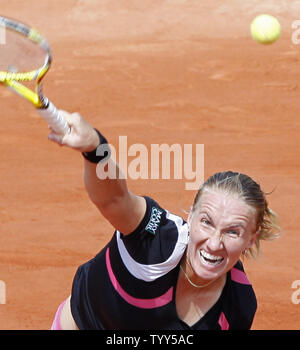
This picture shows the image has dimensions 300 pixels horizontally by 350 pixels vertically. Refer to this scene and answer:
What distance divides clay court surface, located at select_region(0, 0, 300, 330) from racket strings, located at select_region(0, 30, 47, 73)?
252cm

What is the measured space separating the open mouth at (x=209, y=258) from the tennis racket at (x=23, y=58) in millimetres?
831

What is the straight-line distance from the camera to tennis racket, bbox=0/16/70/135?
2.38 m

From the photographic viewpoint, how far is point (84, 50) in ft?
20.0

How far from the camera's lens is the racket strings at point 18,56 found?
2.53 metres

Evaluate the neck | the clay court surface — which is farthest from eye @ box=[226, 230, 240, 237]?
the clay court surface

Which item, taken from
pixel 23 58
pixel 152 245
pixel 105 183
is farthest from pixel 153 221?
pixel 23 58

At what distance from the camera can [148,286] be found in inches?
104

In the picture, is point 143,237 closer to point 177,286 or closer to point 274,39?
point 177,286

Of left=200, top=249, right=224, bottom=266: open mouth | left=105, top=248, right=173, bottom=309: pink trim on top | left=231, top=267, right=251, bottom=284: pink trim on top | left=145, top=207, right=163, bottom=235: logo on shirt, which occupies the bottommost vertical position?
left=231, top=267, right=251, bottom=284: pink trim on top

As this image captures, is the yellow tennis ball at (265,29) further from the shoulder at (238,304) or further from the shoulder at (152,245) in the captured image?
the shoulder at (152,245)

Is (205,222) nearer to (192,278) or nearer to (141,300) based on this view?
(192,278)

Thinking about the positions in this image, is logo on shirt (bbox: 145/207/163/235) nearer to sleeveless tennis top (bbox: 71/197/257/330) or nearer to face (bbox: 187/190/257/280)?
sleeveless tennis top (bbox: 71/197/257/330)

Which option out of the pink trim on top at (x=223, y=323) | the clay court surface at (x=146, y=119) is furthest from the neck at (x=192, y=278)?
the clay court surface at (x=146, y=119)

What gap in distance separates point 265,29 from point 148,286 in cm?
348
